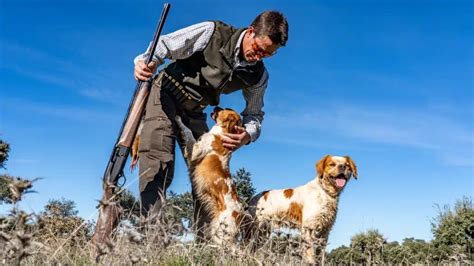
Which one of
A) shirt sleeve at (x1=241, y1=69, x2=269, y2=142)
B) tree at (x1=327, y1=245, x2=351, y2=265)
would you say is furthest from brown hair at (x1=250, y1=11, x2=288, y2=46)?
tree at (x1=327, y1=245, x2=351, y2=265)

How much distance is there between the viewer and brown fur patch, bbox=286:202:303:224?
8.22 meters

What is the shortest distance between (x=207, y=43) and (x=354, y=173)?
3.38 m

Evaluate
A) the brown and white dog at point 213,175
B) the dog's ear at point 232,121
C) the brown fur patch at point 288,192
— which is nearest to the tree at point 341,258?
the brown fur patch at point 288,192

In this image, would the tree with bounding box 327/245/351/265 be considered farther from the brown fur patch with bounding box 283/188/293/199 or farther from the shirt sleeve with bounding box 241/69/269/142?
the shirt sleeve with bounding box 241/69/269/142

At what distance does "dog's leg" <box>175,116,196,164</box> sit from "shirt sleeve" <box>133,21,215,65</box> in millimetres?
782

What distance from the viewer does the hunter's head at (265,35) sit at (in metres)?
6.28

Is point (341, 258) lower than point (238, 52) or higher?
lower

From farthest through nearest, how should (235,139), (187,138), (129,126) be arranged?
(235,139)
(187,138)
(129,126)

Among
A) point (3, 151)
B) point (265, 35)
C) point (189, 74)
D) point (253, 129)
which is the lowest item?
point (253, 129)

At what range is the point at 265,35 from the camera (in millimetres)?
6309

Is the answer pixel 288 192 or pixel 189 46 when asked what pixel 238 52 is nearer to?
pixel 189 46

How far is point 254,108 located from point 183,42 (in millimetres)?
1534

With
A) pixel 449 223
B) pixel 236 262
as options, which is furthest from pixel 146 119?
pixel 449 223

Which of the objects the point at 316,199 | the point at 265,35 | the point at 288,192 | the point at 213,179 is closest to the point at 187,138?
the point at 213,179
